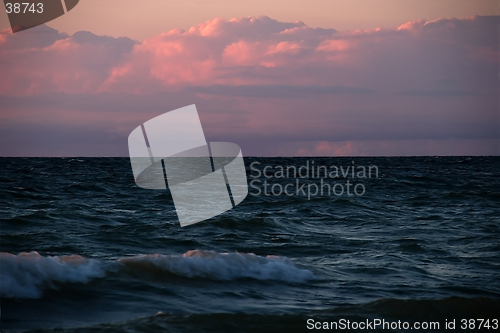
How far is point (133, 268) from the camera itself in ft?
20.6

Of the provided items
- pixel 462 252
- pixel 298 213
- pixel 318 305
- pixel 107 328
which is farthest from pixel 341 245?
pixel 107 328

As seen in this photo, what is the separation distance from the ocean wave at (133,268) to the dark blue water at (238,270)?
0.02 m

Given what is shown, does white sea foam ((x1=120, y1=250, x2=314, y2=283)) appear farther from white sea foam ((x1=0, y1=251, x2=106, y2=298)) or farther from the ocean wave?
white sea foam ((x1=0, y1=251, x2=106, y2=298))

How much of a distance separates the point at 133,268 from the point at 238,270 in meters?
1.37

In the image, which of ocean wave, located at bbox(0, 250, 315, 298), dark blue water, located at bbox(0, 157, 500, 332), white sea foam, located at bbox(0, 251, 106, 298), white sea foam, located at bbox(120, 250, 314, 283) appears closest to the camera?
dark blue water, located at bbox(0, 157, 500, 332)

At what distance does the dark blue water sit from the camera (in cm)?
482

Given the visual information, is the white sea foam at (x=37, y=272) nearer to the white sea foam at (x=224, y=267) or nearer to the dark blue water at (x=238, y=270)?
the dark blue water at (x=238, y=270)

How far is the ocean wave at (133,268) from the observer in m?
5.54

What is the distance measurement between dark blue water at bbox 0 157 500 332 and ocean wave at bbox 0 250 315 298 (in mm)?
17

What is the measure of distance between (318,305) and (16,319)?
9.80 ft

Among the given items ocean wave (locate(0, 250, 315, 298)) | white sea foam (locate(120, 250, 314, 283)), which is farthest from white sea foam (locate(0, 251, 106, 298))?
white sea foam (locate(120, 250, 314, 283))

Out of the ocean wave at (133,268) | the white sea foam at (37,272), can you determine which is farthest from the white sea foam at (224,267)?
the white sea foam at (37,272)

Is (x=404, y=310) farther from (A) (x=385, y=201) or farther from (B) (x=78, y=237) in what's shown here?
(A) (x=385, y=201)

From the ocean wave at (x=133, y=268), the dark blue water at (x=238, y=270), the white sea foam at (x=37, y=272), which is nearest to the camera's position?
the dark blue water at (x=238, y=270)
